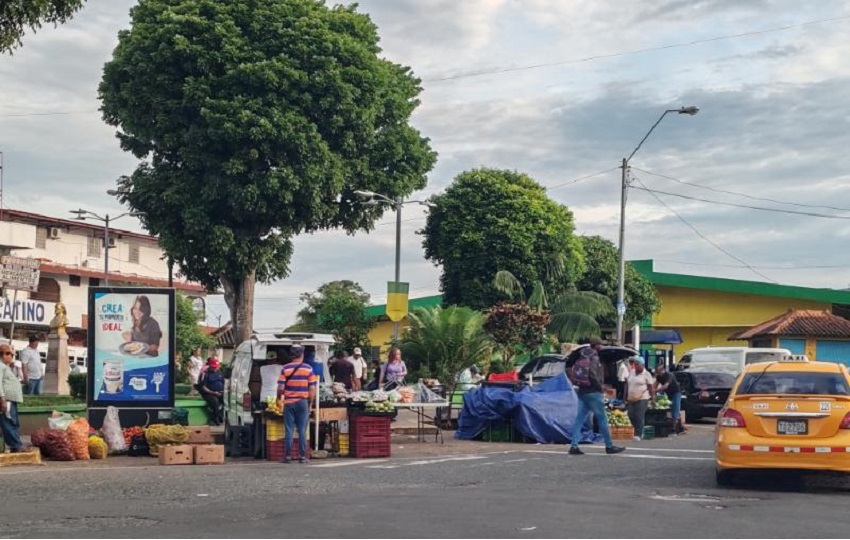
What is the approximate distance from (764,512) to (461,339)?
21889 mm

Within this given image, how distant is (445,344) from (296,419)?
1499cm

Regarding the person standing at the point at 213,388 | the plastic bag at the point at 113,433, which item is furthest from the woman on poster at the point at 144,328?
the person standing at the point at 213,388

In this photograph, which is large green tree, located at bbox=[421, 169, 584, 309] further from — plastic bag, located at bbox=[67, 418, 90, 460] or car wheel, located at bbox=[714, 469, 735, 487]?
car wheel, located at bbox=[714, 469, 735, 487]

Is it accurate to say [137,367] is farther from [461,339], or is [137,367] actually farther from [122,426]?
[461,339]

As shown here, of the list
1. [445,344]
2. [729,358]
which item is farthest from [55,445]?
[729,358]

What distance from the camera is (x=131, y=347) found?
21453 mm

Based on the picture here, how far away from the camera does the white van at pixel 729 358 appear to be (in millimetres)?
31609

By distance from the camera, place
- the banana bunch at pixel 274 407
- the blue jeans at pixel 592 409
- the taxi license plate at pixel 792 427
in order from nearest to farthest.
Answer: the taxi license plate at pixel 792 427 → the banana bunch at pixel 274 407 → the blue jeans at pixel 592 409

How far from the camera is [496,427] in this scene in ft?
76.5

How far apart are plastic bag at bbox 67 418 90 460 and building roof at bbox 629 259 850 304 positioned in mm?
45509

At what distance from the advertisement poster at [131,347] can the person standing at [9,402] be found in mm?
2381

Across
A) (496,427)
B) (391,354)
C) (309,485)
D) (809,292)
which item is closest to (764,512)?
(309,485)

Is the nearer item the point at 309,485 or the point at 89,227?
the point at 309,485

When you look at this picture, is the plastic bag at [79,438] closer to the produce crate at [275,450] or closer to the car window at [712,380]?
the produce crate at [275,450]
